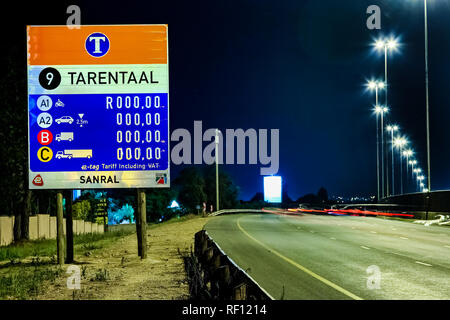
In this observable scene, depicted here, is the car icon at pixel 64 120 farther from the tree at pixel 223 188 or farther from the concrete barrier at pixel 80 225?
the tree at pixel 223 188

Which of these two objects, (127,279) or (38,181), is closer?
(127,279)

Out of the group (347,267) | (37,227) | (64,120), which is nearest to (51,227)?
(37,227)

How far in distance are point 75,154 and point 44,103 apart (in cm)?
180

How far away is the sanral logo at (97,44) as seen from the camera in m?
17.6

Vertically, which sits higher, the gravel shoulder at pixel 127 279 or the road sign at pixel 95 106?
the road sign at pixel 95 106

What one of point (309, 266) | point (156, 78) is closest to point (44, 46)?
point (156, 78)

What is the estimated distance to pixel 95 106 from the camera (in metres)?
17.7

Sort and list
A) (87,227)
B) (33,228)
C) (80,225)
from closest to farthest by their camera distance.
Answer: (33,228) → (80,225) → (87,227)

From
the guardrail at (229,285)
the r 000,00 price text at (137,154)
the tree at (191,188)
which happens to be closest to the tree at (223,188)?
the tree at (191,188)

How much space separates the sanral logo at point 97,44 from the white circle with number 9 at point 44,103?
6.33 feet

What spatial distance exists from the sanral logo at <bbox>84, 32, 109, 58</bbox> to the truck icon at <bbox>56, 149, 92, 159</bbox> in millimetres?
2948

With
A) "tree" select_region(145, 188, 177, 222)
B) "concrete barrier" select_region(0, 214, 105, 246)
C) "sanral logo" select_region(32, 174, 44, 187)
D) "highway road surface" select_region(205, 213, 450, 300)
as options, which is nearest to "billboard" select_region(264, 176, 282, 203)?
"tree" select_region(145, 188, 177, 222)

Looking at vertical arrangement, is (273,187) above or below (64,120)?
below

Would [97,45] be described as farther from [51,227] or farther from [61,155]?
[51,227]
